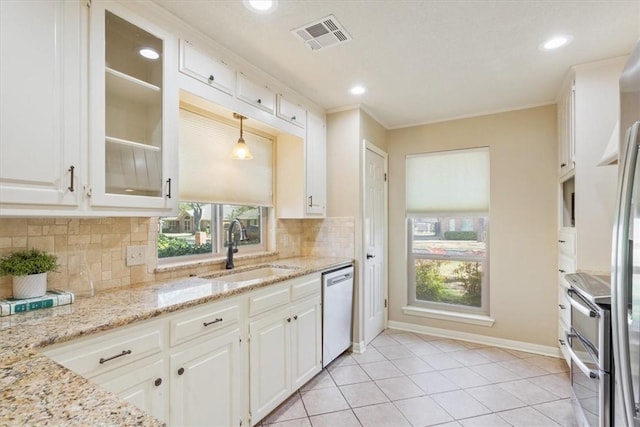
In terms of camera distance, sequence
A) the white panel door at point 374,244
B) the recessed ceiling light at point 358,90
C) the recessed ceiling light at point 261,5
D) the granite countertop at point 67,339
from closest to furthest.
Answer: the granite countertop at point 67,339
the recessed ceiling light at point 261,5
the recessed ceiling light at point 358,90
the white panel door at point 374,244

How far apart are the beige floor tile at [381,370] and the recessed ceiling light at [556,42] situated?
107 inches

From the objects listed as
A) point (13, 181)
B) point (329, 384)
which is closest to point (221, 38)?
point (13, 181)

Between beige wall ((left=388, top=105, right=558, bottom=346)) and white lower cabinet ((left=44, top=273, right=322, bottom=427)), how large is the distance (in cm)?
216

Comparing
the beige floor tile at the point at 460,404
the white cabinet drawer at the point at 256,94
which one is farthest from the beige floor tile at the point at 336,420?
the white cabinet drawer at the point at 256,94

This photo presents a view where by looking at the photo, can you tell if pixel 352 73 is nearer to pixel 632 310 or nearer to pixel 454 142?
pixel 454 142

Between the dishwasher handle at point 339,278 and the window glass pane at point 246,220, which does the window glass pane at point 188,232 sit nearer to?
the window glass pane at point 246,220

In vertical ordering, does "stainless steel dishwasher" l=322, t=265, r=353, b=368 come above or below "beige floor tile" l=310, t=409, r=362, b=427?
above

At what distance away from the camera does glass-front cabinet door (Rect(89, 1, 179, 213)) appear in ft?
4.89

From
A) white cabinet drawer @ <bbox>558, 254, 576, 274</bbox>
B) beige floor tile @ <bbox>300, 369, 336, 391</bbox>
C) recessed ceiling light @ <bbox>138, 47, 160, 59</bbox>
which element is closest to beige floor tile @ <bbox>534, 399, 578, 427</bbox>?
white cabinet drawer @ <bbox>558, 254, 576, 274</bbox>

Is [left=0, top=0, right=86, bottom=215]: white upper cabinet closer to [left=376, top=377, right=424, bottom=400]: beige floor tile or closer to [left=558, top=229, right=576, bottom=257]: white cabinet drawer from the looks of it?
[left=376, top=377, right=424, bottom=400]: beige floor tile

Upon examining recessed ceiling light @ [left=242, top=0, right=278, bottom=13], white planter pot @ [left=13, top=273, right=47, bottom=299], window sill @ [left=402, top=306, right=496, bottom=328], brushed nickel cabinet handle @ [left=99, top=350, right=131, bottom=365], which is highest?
recessed ceiling light @ [left=242, top=0, right=278, bottom=13]

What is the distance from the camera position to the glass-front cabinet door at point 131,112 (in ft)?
4.89

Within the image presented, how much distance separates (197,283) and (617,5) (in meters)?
2.86

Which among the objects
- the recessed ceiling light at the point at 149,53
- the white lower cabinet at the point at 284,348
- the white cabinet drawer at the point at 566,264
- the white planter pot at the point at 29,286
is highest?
the recessed ceiling light at the point at 149,53
